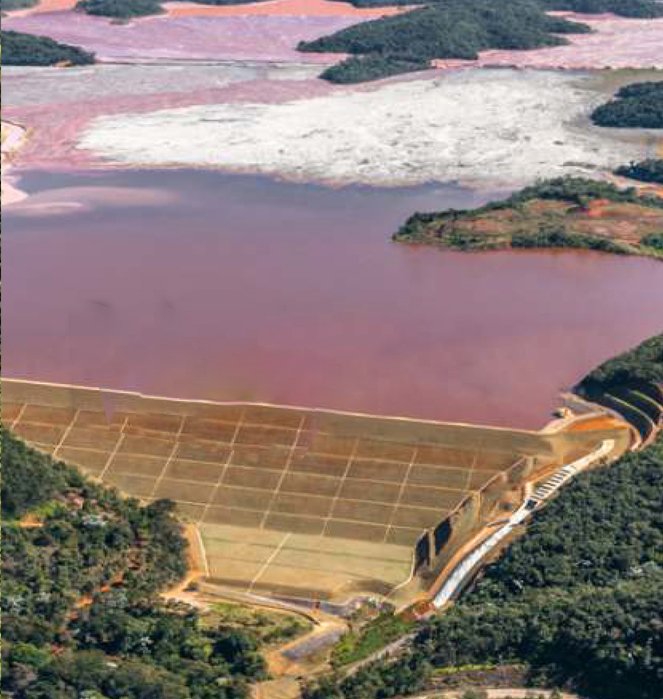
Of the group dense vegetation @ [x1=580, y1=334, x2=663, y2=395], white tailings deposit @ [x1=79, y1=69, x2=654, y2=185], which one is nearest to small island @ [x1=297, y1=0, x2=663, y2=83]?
white tailings deposit @ [x1=79, y1=69, x2=654, y2=185]

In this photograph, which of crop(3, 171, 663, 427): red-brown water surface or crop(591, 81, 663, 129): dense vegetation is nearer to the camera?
crop(3, 171, 663, 427): red-brown water surface

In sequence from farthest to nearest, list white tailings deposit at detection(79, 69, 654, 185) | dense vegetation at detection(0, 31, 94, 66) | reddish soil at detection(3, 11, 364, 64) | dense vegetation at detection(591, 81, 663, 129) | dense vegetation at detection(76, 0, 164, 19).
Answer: dense vegetation at detection(76, 0, 164, 19) < reddish soil at detection(3, 11, 364, 64) < dense vegetation at detection(0, 31, 94, 66) < dense vegetation at detection(591, 81, 663, 129) < white tailings deposit at detection(79, 69, 654, 185)

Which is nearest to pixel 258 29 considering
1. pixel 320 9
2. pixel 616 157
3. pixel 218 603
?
pixel 320 9

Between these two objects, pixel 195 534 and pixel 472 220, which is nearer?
pixel 195 534

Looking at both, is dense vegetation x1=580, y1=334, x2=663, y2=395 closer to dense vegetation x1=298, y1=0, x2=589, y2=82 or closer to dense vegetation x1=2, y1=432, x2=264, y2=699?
dense vegetation x1=2, y1=432, x2=264, y2=699

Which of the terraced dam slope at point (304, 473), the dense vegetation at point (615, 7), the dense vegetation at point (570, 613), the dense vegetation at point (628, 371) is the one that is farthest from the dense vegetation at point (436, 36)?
the dense vegetation at point (570, 613)

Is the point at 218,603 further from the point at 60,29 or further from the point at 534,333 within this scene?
the point at 60,29
